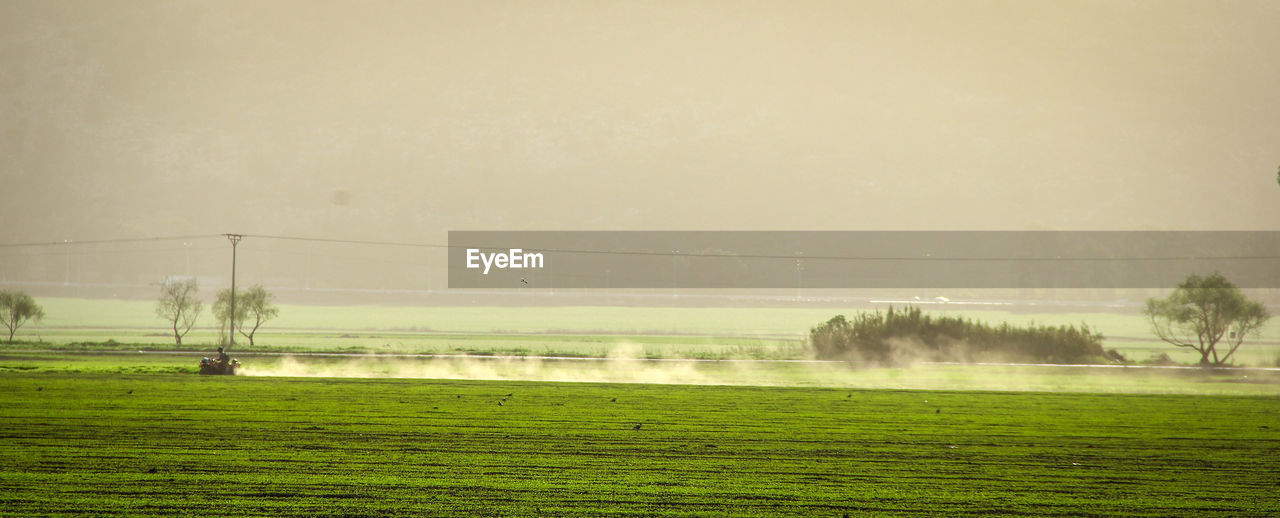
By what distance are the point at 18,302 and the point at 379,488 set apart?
67116 mm

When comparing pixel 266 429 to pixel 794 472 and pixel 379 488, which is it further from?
pixel 794 472

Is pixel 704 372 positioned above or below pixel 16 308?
below

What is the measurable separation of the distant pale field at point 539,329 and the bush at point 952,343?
4477 millimetres

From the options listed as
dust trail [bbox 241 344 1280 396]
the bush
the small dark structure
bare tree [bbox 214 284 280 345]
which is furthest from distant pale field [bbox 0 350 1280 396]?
bare tree [bbox 214 284 280 345]

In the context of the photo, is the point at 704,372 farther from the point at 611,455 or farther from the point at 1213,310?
the point at 1213,310

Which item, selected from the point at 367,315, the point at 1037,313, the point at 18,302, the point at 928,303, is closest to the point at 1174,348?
the point at 1037,313

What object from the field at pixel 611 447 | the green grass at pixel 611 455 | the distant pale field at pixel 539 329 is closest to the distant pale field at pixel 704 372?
the field at pixel 611 447

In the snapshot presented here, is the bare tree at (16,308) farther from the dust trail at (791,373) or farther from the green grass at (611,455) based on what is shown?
the green grass at (611,455)

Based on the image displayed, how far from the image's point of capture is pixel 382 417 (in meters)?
19.7

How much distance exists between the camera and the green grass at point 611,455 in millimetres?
11812

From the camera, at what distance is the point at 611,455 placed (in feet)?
49.8

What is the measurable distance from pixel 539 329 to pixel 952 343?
56736mm

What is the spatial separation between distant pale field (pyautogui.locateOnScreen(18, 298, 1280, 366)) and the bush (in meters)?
4.48

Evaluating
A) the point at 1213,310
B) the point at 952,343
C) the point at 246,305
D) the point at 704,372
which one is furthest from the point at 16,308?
the point at 1213,310
